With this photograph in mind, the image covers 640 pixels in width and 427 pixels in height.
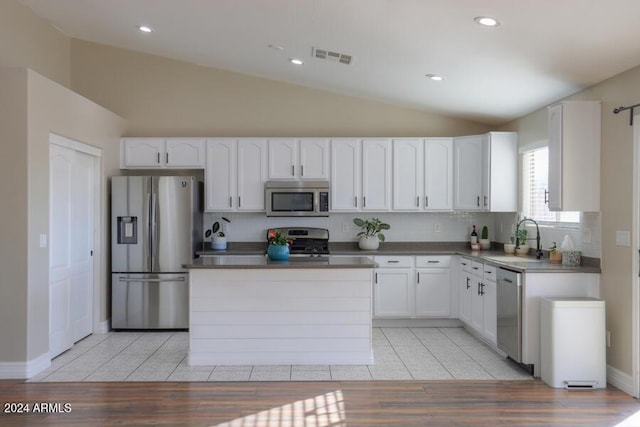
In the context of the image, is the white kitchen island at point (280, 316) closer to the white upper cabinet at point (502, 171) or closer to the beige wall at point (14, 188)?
the beige wall at point (14, 188)

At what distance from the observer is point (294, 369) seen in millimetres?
4434

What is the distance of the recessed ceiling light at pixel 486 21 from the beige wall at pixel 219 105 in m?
3.17

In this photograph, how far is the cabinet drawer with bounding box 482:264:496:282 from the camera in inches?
194

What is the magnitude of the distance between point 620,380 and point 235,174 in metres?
4.55

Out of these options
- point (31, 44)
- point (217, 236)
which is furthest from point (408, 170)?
point (31, 44)

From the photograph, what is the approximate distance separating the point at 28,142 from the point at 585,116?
475 cm

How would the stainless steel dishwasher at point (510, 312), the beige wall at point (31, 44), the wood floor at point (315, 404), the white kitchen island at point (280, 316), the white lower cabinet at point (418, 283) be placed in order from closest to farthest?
the wood floor at point (315, 404) → the stainless steel dishwasher at point (510, 312) → the white kitchen island at point (280, 316) → the beige wall at point (31, 44) → the white lower cabinet at point (418, 283)

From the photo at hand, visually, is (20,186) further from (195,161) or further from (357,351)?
(357,351)

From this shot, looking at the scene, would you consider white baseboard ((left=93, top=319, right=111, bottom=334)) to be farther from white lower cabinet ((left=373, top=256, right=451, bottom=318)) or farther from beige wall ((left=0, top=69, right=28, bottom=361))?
white lower cabinet ((left=373, top=256, right=451, bottom=318))

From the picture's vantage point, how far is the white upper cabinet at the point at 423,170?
6348 millimetres

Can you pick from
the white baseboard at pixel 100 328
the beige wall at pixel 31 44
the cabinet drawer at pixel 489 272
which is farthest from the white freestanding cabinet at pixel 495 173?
the beige wall at pixel 31 44

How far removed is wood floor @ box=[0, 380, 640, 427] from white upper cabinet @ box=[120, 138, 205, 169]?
2991 millimetres

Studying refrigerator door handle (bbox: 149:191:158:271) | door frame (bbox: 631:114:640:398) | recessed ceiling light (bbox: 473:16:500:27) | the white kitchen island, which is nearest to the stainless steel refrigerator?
refrigerator door handle (bbox: 149:191:158:271)

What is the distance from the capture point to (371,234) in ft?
21.2
